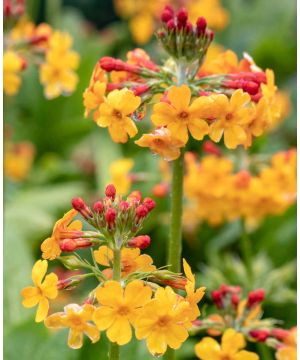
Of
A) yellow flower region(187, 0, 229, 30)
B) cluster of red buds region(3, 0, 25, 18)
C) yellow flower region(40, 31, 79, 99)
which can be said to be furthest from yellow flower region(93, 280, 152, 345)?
yellow flower region(187, 0, 229, 30)

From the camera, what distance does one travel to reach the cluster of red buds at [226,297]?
2.21 meters

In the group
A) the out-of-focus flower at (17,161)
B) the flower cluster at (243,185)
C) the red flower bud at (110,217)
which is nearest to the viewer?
the red flower bud at (110,217)

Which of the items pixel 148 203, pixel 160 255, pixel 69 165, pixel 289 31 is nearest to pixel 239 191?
pixel 160 255

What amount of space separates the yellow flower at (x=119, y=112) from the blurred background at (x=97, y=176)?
0.34 meters

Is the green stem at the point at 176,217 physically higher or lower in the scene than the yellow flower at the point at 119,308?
higher

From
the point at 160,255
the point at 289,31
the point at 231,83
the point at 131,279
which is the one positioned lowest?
the point at 160,255

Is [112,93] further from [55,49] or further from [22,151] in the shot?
[22,151]

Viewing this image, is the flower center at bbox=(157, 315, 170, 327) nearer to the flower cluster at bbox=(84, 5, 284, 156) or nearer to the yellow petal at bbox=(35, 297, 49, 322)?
the yellow petal at bbox=(35, 297, 49, 322)

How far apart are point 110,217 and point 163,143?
A: 0.32 metres

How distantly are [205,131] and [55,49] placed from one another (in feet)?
5.88

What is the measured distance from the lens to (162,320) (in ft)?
5.08

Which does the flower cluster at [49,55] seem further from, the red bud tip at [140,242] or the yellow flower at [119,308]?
the yellow flower at [119,308]

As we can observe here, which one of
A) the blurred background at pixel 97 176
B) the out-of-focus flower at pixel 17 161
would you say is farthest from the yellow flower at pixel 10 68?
the out-of-focus flower at pixel 17 161

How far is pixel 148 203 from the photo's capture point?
1684 mm
